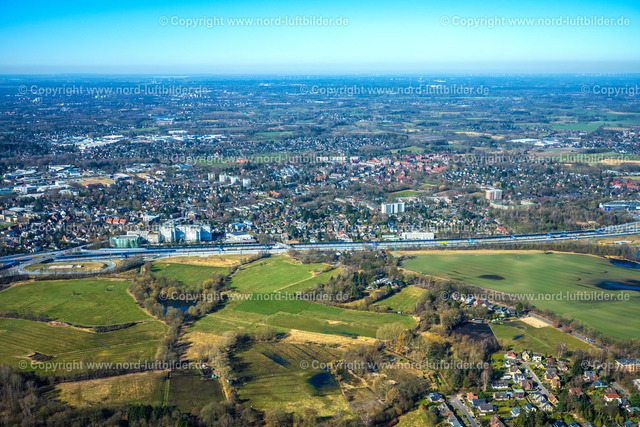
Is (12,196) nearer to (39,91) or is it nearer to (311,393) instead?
(311,393)

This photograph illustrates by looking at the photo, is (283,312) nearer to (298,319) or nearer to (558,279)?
(298,319)

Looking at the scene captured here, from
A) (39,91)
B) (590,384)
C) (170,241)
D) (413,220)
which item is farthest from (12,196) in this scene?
(39,91)

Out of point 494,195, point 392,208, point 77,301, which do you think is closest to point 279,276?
point 77,301

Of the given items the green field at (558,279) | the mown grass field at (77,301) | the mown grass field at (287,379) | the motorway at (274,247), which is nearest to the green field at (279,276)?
the motorway at (274,247)

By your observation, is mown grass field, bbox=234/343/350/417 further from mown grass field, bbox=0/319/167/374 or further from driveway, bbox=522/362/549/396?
driveway, bbox=522/362/549/396

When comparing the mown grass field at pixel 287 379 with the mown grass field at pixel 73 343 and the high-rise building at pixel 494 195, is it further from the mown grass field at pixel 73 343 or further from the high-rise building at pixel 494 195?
the high-rise building at pixel 494 195

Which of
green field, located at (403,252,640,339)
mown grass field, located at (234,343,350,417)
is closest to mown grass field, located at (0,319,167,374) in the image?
mown grass field, located at (234,343,350,417)
